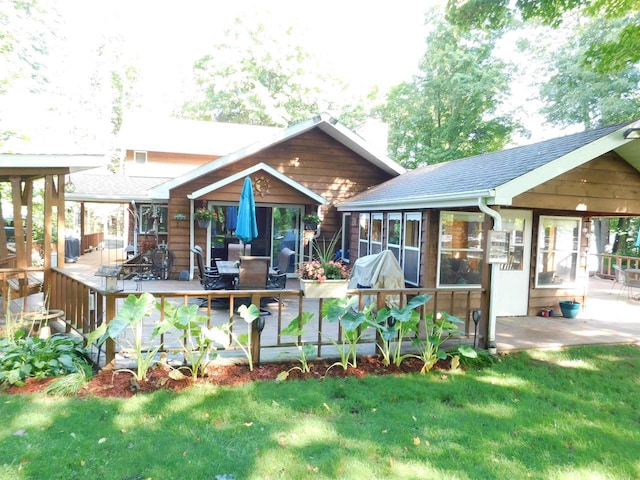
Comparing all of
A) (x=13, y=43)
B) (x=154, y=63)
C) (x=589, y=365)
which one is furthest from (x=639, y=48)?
(x=154, y=63)

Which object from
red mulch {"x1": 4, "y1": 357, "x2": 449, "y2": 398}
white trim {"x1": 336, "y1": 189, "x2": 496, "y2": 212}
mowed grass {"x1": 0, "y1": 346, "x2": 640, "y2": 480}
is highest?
white trim {"x1": 336, "y1": 189, "x2": 496, "y2": 212}

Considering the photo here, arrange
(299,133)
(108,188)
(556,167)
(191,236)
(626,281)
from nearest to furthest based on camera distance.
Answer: (556,167)
(626,281)
(191,236)
(299,133)
(108,188)

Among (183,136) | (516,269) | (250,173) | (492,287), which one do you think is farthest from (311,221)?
(183,136)

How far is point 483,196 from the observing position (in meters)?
5.55

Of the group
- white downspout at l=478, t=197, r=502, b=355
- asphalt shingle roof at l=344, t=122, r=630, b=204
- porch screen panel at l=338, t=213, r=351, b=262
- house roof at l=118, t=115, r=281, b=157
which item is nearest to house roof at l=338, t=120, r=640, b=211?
asphalt shingle roof at l=344, t=122, r=630, b=204

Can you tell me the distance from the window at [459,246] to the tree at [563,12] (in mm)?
3647

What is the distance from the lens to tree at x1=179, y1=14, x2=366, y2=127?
94.5 feet

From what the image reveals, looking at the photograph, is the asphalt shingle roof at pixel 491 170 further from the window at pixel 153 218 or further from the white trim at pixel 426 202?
the window at pixel 153 218

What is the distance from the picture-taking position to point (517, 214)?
25.8 ft

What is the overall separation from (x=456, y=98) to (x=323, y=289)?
1862cm

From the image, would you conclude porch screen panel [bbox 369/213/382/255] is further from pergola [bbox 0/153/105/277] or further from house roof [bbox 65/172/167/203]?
pergola [bbox 0/153/105/277]

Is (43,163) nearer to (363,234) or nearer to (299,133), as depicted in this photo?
(299,133)

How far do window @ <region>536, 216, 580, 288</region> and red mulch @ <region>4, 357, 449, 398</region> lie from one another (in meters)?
4.19

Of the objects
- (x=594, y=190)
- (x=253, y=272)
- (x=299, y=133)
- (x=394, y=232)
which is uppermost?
(x=299, y=133)
